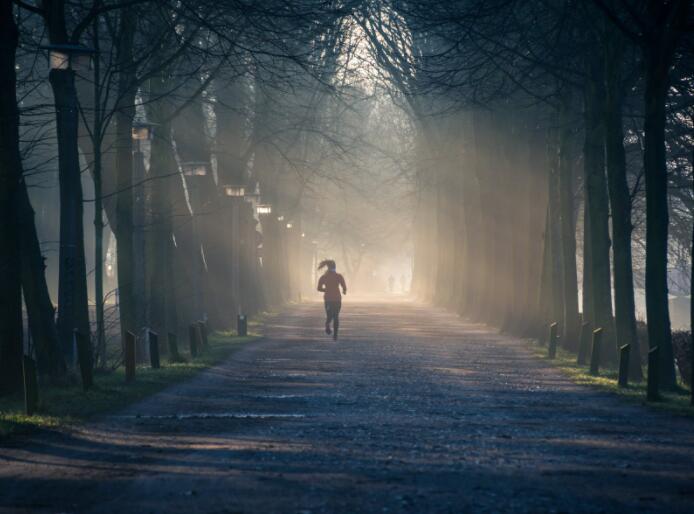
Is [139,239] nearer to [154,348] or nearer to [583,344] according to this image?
[154,348]

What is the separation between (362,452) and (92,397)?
563 centimetres

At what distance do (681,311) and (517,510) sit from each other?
84.6 m

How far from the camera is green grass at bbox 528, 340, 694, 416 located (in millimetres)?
14921

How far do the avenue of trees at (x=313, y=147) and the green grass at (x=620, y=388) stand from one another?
568 mm

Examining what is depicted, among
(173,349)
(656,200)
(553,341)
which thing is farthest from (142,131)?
(553,341)

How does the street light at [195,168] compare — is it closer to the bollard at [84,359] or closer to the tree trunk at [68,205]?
the tree trunk at [68,205]

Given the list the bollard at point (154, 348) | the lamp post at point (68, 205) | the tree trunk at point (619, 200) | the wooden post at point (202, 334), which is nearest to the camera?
the lamp post at point (68, 205)

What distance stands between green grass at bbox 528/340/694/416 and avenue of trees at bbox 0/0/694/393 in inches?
22.4

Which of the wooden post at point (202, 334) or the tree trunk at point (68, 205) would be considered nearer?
the tree trunk at point (68, 205)

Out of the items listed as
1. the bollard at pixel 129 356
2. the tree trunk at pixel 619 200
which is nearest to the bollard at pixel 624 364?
the tree trunk at pixel 619 200

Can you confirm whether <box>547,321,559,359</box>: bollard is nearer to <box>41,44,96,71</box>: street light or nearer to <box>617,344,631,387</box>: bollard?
<box>617,344,631,387</box>: bollard

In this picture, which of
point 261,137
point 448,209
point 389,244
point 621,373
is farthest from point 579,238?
point 389,244

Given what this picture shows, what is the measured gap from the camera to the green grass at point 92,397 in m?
12.1

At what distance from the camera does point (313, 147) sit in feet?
166
